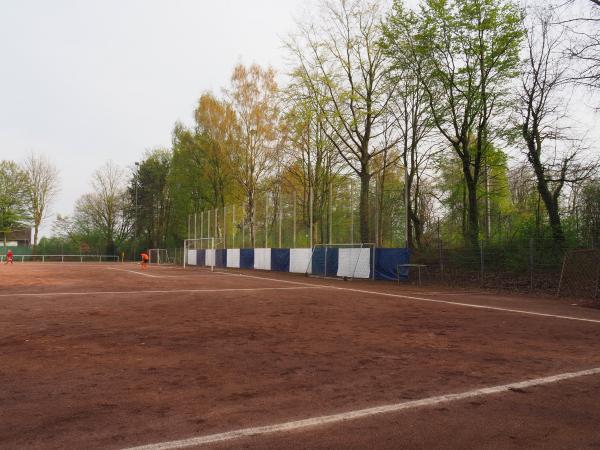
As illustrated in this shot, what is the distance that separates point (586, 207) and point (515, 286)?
11.9ft

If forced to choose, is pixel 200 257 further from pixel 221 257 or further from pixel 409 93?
pixel 409 93

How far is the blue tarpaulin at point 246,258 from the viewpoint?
106ft

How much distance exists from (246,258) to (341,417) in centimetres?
2987

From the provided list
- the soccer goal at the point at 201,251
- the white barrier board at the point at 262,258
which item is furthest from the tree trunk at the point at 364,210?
the soccer goal at the point at 201,251

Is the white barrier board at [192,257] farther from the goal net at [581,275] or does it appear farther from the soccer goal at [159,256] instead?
the goal net at [581,275]

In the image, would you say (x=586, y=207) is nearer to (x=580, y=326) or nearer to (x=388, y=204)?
(x=388, y=204)

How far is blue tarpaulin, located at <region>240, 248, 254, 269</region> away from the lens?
106 ft

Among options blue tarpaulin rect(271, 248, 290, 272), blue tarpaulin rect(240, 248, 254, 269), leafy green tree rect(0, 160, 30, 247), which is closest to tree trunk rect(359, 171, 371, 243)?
blue tarpaulin rect(271, 248, 290, 272)

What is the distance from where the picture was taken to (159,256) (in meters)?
50.0

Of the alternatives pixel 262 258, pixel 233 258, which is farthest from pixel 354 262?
pixel 233 258

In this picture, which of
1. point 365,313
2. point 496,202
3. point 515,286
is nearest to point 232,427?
point 365,313

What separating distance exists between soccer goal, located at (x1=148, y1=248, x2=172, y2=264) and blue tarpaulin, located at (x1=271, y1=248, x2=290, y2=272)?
925 inches

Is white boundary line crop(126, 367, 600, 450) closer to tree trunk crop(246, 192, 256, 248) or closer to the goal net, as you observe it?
the goal net

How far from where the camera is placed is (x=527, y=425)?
10.9ft
